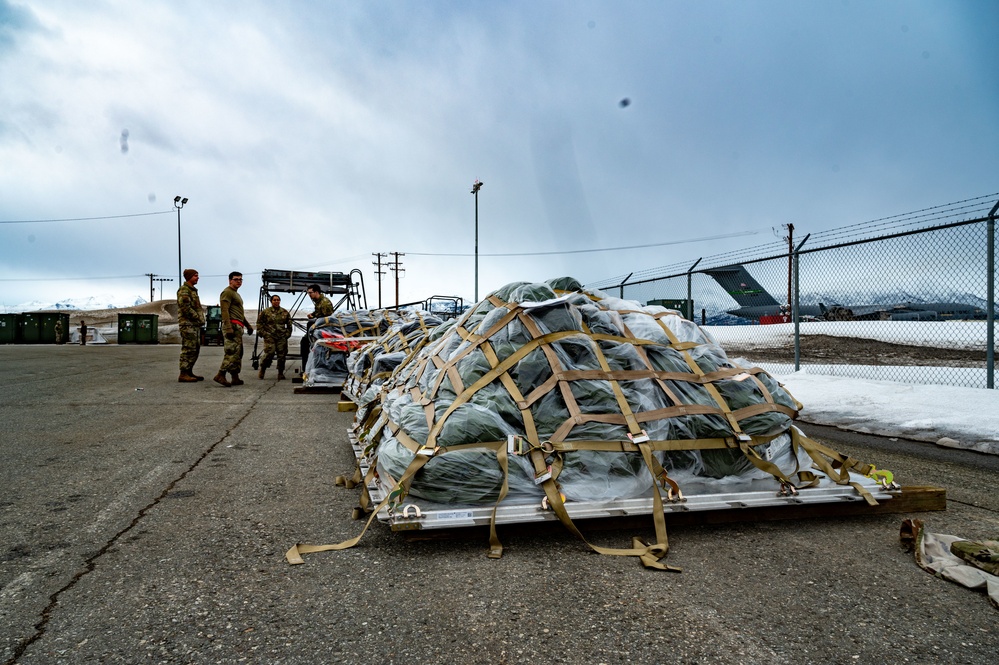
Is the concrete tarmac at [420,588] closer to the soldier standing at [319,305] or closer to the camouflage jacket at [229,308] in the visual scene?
the camouflage jacket at [229,308]

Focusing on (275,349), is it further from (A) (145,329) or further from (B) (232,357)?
(A) (145,329)

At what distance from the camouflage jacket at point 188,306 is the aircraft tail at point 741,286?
31.0 ft

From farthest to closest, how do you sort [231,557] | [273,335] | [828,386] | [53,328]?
[53,328] < [273,335] < [828,386] < [231,557]


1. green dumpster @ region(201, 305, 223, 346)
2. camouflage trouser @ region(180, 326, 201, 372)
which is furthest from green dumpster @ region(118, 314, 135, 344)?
camouflage trouser @ region(180, 326, 201, 372)

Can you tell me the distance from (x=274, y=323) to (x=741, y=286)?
9.06 metres

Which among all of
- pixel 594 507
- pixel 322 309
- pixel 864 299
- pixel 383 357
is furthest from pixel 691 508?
pixel 322 309

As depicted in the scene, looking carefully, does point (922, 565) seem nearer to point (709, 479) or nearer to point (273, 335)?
point (709, 479)

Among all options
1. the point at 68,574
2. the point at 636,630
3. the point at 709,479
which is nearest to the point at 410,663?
the point at 636,630

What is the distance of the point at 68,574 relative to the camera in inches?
90.4

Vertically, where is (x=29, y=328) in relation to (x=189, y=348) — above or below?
above

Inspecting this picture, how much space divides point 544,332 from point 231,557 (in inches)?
79.4

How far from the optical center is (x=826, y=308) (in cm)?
920

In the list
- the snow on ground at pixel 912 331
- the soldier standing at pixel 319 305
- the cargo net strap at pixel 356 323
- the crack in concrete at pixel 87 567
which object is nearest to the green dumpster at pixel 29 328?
the soldier standing at pixel 319 305

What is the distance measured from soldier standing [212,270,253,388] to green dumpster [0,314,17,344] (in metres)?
31.9
